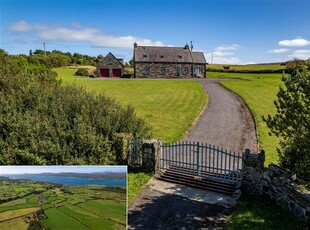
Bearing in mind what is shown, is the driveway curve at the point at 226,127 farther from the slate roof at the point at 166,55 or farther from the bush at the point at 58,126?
the slate roof at the point at 166,55

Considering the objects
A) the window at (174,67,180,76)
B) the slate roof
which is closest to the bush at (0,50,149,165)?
the slate roof

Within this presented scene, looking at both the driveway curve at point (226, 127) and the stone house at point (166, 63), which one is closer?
the driveway curve at point (226, 127)

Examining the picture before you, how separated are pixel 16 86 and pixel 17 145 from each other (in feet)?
13.4

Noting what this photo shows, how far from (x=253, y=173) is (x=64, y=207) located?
27.9 ft

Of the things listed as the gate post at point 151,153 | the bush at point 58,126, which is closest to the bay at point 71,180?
the bush at point 58,126

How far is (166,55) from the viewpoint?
61.8 meters

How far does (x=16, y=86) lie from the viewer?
13.8 metres

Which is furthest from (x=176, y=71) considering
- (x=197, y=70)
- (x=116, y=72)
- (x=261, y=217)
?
(x=261, y=217)

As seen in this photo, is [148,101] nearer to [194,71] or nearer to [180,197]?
[180,197]

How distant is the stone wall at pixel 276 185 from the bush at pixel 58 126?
4.99 metres

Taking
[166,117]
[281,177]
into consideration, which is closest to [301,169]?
[281,177]

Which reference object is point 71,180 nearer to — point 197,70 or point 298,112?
point 298,112

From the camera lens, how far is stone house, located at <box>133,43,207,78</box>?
198 ft

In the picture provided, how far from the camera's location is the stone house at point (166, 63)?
198 feet
